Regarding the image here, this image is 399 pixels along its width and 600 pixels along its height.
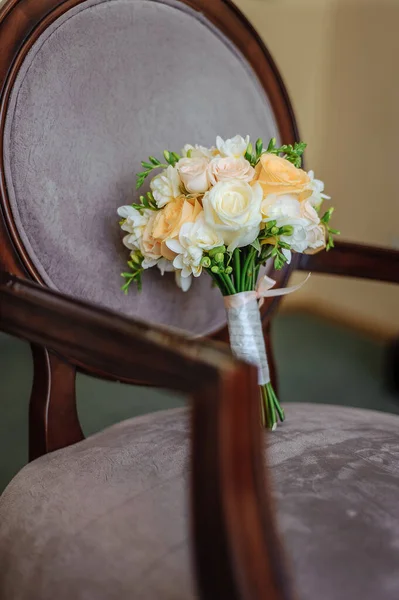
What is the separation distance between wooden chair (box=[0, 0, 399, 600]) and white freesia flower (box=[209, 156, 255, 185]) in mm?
159

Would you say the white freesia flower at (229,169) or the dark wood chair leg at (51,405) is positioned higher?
the white freesia flower at (229,169)

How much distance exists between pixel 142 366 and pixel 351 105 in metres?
1.86

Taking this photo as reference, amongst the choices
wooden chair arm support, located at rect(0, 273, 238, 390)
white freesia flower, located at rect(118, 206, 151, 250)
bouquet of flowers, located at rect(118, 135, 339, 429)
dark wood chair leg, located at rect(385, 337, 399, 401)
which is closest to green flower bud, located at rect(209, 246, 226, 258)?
bouquet of flowers, located at rect(118, 135, 339, 429)

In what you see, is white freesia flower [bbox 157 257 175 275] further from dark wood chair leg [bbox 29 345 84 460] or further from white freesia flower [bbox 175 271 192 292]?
dark wood chair leg [bbox 29 345 84 460]

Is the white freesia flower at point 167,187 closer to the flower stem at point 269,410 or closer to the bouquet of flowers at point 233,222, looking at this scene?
the bouquet of flowers at point 233,222

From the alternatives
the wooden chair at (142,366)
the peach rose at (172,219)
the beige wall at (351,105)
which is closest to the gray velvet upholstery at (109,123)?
the wooden chair at (142,366)

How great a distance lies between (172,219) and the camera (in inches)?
29.7

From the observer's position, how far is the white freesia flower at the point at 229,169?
0.74 meters

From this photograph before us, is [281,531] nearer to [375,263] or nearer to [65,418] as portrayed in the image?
[65,418]

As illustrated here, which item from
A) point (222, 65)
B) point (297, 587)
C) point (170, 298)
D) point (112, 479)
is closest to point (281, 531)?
point (297, 587)

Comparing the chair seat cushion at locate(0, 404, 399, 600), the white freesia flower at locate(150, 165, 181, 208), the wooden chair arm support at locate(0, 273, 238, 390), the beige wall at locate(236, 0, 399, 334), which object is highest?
the beige wall at locate(236, 0, 399, 334)

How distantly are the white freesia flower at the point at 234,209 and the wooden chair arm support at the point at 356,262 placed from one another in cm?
27

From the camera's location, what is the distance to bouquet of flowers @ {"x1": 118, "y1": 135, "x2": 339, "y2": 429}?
0.72 m

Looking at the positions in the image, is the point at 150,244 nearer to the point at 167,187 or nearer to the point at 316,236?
the point at 167,187
